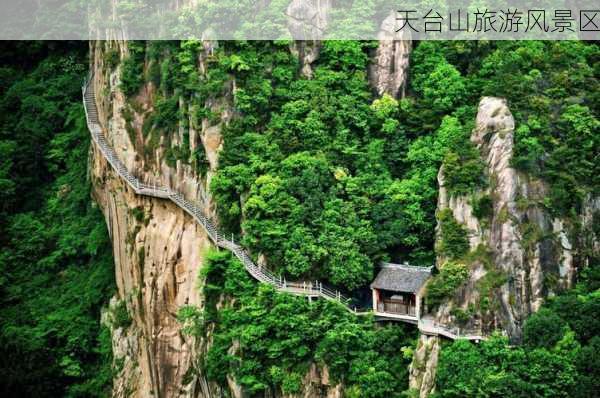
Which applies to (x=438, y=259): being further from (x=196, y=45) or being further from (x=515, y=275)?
(x=196, y=45)

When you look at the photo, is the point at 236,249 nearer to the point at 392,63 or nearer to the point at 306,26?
the point at 306,26

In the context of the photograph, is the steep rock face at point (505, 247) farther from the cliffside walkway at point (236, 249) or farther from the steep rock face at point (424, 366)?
the cliffside walkway at point (236, 249)

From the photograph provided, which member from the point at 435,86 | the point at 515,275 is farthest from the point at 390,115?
the point at 515,275

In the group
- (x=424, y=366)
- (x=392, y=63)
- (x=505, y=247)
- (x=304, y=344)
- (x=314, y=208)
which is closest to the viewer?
(x=424, y=366)

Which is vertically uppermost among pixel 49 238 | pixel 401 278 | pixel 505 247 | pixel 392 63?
pixel 392 63

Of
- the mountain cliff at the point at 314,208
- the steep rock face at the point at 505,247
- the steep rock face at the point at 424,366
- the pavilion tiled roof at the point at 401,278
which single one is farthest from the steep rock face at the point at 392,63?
the steep rock face at the point at 424,366

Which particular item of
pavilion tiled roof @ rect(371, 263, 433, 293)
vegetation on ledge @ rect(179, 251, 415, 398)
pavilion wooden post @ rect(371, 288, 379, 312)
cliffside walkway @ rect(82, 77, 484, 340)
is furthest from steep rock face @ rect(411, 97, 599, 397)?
pavilion wooden post @ rect(371, 288, 379, 312)

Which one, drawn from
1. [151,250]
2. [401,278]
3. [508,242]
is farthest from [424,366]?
[151,250]
